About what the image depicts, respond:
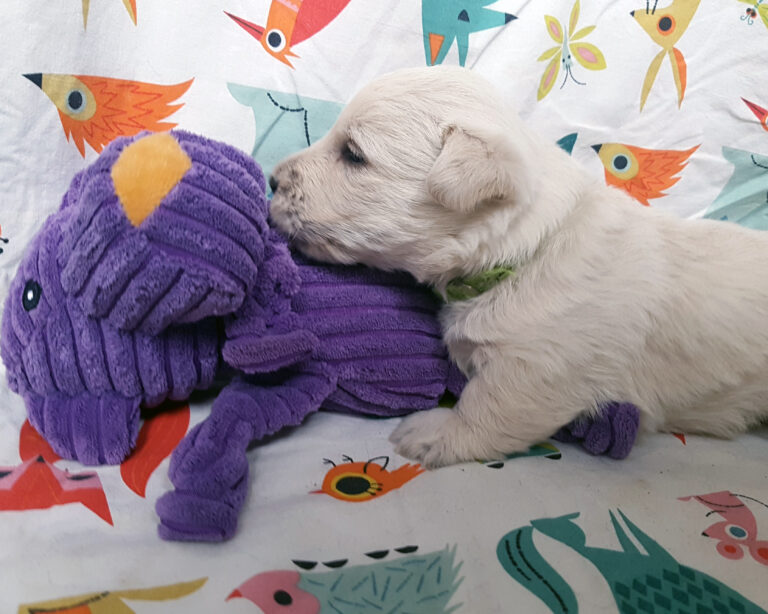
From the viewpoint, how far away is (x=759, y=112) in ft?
9.30

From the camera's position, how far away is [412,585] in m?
1.33

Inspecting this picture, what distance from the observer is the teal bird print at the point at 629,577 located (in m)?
1.33

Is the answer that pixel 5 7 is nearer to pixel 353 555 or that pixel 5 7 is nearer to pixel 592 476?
pixel 353 555

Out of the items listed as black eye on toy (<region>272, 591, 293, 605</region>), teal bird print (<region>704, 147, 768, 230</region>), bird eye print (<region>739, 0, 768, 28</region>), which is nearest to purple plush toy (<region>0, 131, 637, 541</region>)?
black eye on toy (<region>272, 591, 293, 605</region>)

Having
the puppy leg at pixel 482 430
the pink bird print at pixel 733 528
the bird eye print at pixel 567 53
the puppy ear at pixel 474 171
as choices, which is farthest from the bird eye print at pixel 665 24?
the pink bird print at pixel 733 528

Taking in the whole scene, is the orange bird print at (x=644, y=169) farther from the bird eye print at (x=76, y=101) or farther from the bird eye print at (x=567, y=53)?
the bird eye print at (x=76, y=101)

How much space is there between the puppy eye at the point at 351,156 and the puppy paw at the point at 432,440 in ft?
2.58

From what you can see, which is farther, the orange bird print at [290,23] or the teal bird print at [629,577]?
the orange bird print at [290,23]

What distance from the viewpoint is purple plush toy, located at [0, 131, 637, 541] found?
140 cm

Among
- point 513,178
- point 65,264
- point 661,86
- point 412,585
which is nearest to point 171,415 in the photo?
point 65,264

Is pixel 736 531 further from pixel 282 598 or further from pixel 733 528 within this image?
pixel 282 598

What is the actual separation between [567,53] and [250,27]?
138 centimetres

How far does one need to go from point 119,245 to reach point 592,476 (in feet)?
4.59

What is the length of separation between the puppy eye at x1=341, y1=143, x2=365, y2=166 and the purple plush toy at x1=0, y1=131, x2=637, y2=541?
28 centimetres
